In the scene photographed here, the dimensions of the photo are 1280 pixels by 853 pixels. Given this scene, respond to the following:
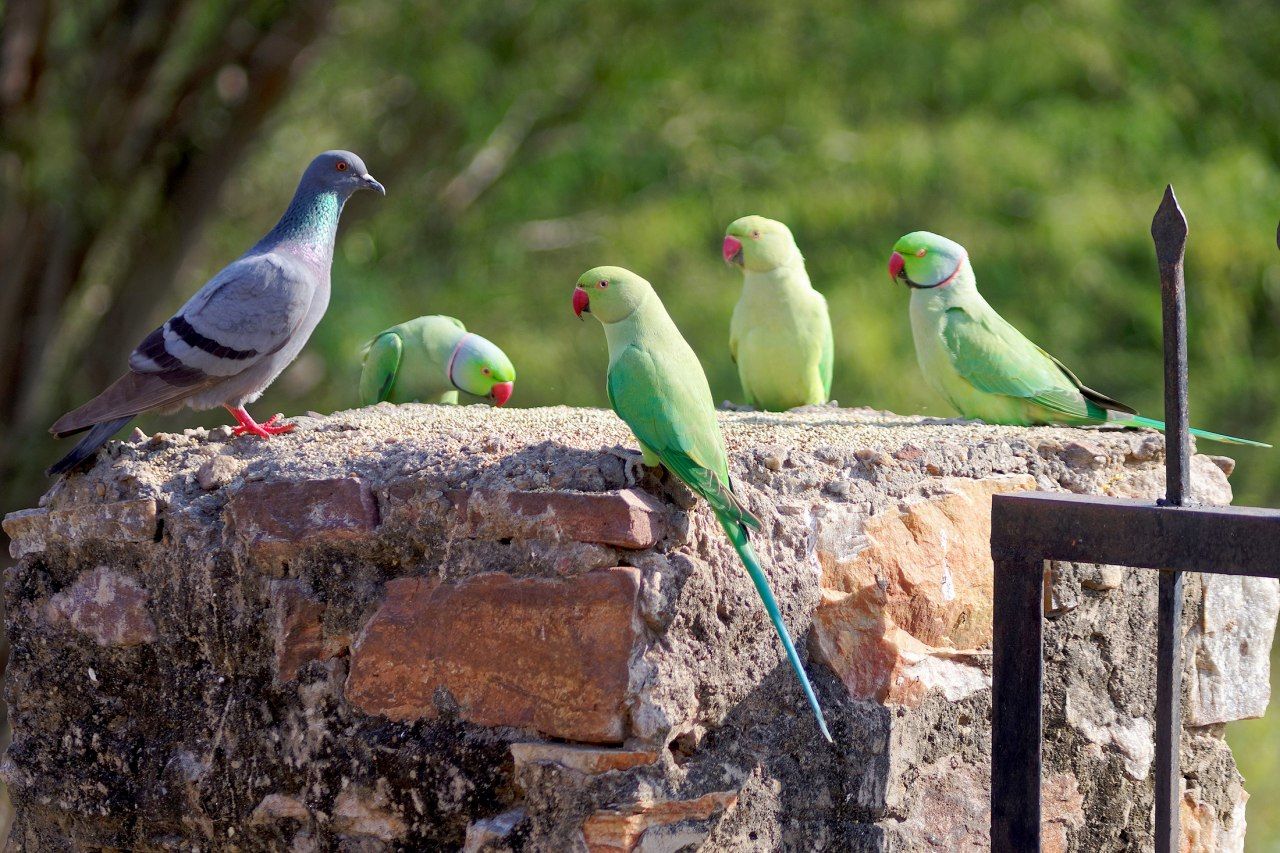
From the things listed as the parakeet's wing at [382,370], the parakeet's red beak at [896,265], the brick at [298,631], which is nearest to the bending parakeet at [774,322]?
the parakeet's red beak at [896,265]

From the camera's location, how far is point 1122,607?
87.1 inches

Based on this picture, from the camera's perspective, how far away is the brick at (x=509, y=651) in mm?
1709

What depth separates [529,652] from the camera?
5.76 feet

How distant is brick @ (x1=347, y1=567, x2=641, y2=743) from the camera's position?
67.3 inches

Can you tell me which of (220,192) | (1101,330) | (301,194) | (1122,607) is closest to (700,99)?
(220,192)

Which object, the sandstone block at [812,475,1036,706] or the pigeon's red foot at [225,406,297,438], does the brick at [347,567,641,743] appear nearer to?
the sandstone block at [812,475,1036,706]

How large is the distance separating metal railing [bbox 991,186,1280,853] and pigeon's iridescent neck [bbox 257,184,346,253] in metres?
1.70

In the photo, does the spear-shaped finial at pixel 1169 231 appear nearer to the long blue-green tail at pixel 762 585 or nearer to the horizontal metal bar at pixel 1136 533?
the horizontal metal bar at pixel 1136 533

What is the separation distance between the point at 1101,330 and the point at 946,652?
9220 mm

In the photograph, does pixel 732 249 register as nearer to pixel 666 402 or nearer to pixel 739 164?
pixel 666 402

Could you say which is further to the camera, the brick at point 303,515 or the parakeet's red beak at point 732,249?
Result: the parakeet's red beak at point 732,249

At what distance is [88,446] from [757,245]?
5.10ft

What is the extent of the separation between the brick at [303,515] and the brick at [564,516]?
5.3 inches

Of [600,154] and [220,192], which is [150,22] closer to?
[220,192]
